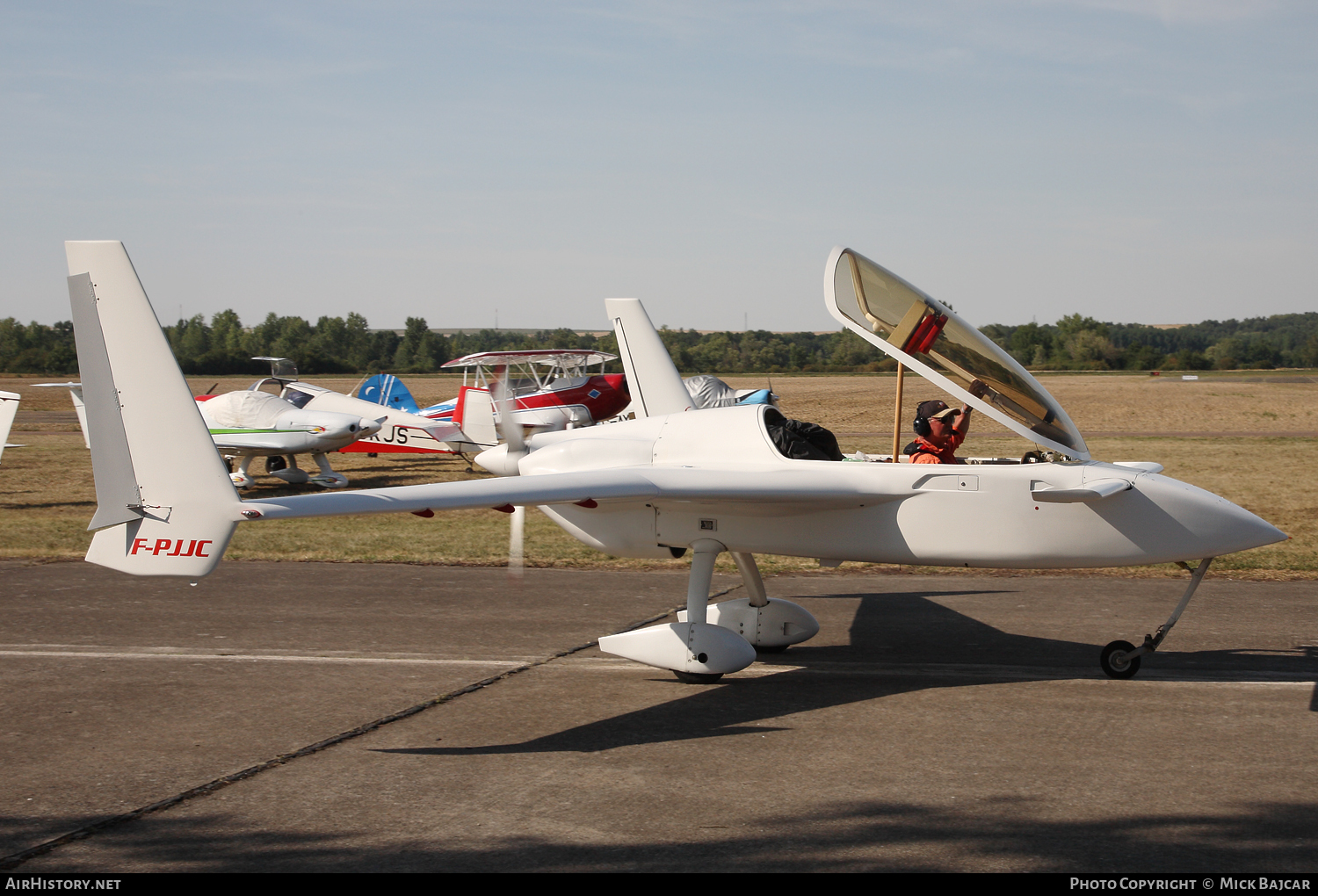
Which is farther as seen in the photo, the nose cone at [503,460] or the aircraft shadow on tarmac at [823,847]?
the nose cone at [503,460]

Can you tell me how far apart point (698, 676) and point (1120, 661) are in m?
3.00

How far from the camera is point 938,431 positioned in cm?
734

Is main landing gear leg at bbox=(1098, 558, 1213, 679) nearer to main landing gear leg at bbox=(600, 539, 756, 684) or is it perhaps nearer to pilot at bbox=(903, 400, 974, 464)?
pilot at bbox=(903, 400, 974, 464)

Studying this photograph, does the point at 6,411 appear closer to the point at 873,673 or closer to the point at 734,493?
the point at 734,493

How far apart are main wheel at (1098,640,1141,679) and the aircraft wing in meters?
1.92

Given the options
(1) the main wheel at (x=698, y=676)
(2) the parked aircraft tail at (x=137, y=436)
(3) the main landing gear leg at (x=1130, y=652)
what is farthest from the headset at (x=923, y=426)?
(2) the parked aircraft tail at (x=137, y=436)

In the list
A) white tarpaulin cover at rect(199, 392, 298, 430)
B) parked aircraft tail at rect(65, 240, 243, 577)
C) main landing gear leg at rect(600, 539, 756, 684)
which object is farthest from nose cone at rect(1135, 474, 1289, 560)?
white tarpaulin cover at rect(199, 392, 298, 430)

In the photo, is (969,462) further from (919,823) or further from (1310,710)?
(919,823)

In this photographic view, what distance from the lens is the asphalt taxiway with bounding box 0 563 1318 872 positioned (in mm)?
4438

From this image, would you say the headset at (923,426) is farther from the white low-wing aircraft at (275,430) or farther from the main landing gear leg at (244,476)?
the main landing gear leg at (244,476)

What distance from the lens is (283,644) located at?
8242mm

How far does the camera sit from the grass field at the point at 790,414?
1252 cm

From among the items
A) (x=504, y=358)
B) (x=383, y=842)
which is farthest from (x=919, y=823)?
(x=504, y=358)

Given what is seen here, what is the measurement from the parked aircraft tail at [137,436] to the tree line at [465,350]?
3611 inches
